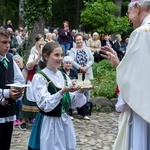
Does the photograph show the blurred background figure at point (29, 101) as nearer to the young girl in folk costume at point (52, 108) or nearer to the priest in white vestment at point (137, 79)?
the young girl in folk costume at point (52, 108)

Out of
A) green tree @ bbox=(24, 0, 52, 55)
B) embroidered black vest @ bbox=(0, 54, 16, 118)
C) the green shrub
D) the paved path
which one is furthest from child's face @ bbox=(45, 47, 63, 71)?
green tree @ bbox=(24, 0, 52, 55)

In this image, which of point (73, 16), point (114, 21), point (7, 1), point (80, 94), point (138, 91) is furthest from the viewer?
point (73, 16)

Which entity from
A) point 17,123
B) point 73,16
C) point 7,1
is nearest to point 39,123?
point 17,123

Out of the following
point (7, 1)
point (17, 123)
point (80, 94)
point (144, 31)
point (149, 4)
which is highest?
point (7, 1)

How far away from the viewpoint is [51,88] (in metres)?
4.59

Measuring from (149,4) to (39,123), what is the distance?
1.91 metres

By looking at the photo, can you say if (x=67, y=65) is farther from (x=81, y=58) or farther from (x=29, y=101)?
(x=81, y=58)

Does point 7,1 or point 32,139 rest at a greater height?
point 7,1

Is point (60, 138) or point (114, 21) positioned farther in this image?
point (114, 21)

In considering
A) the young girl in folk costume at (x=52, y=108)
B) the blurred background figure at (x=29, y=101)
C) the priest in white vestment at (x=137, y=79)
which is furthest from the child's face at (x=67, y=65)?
the priest in white vestment at (x=137, y=79)

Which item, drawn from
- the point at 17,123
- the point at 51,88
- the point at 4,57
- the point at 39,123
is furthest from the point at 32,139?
the point at 17,123

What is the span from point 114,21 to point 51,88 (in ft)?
51.1

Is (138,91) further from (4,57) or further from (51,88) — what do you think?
(4,57)

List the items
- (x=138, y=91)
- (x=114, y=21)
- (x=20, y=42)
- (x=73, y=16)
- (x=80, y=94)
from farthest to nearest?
(x=73, y=16), (x=114, y=21), (x=20, y=42), (x=80, y=94), (x=138, y=91)
